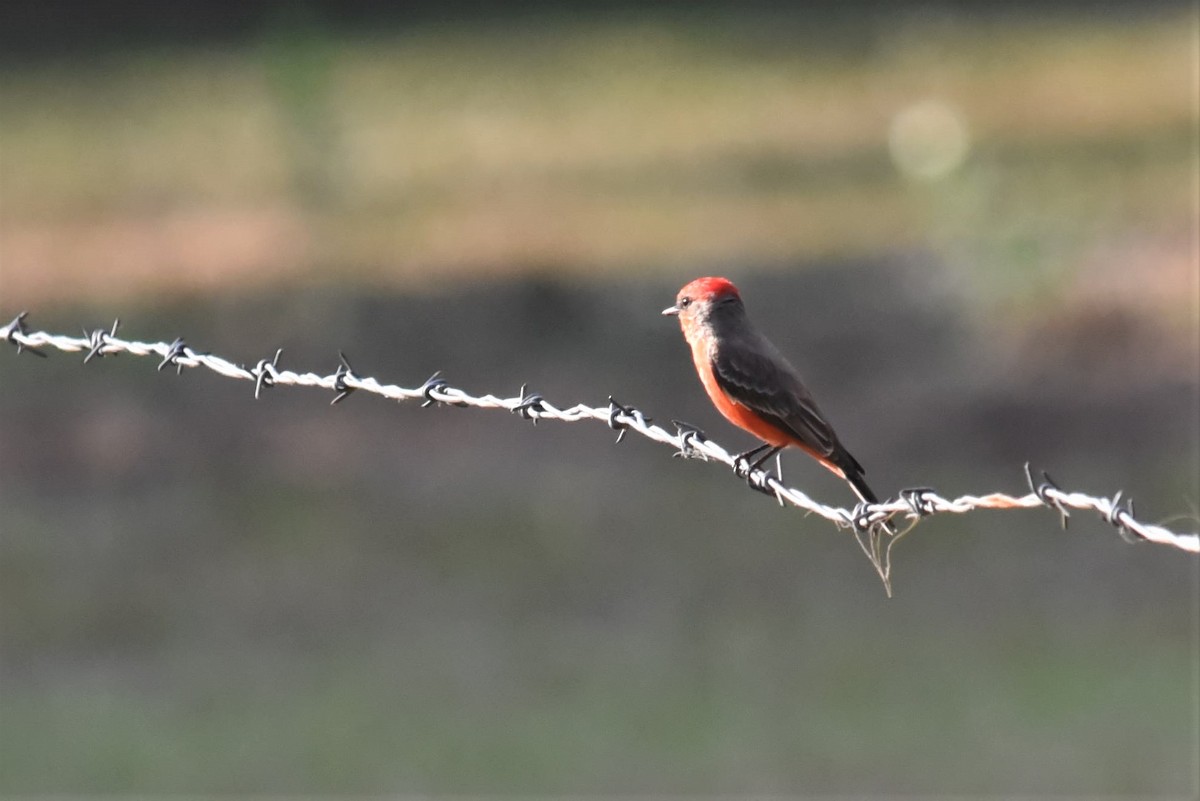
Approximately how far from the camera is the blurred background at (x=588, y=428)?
39.2 feet

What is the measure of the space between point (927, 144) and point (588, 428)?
6.52 m

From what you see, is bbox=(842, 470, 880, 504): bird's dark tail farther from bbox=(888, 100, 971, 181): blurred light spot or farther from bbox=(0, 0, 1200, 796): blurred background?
bbox=(888, 100, 971, 181): blurred light spot

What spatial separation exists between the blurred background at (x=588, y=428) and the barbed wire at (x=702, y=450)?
208 inches

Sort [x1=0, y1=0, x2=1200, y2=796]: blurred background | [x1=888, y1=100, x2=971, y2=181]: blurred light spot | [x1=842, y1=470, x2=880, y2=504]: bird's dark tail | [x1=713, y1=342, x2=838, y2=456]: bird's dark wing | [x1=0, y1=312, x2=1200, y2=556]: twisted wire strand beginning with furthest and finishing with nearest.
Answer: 1. [x1=888, y1=100, x2=971, y2=181]: blurred light spot
2. [x1=0, y1=0, x2=1200, y2=796]: blurred background
3. [x1=713, y1=342, x2=838, y2=456]: bird's dark wing
4. [x1=842, y1=470, x2=880, y2=504]: bird's dark tail
5. [x1=0, y1=312, x2=1200, y2=556]: twisted wire strand

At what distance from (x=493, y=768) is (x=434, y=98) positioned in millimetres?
18164

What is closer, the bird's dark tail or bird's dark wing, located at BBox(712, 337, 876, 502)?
the bird's dark tail

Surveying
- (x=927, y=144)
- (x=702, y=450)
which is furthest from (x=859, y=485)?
(x=927, y=144)

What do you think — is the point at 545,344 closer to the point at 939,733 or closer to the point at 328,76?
the point at 328,76

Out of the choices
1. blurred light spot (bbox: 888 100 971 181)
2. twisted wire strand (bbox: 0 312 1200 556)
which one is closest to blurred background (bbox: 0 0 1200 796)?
blurred light spot (bbox: 888 100 971 181)

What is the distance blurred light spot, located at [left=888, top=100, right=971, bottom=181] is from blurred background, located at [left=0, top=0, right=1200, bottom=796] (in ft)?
0.31

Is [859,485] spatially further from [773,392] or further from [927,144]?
[927,144]

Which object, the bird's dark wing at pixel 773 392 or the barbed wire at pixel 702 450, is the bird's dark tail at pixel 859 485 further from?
the barbed wire at pixel 702 450

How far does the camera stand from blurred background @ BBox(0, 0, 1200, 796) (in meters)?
12.0

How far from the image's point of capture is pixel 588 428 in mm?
16328
